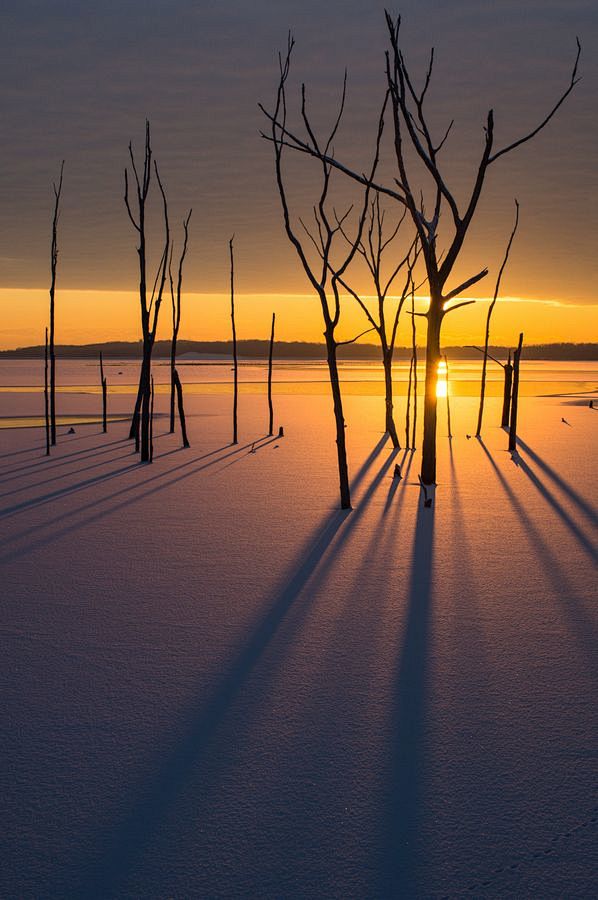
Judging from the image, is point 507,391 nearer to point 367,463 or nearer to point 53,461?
point 367,463

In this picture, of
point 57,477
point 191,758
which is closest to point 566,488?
point 57,477

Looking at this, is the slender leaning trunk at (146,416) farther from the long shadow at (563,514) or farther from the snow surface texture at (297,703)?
the long shadow at (563,514)

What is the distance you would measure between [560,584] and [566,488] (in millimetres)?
4285

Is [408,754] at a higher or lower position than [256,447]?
lower

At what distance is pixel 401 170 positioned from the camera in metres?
8.96

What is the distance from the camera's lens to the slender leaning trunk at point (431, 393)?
9.09m

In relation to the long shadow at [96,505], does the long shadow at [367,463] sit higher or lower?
higher

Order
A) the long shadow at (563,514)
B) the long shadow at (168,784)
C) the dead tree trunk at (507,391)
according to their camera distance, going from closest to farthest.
A: 1. the long shadow at (168,784)
2. the long shadow at (563,514)
3. the dead tree trunk at (507,391)

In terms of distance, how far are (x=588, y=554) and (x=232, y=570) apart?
8.52 ft

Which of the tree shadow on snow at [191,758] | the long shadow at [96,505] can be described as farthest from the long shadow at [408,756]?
the long shadow at [96,505]

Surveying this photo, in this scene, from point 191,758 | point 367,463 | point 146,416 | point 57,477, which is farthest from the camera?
point 367,463

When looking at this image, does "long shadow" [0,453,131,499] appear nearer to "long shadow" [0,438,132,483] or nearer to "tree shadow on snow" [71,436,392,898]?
"long shadow" [0,438,132,483]

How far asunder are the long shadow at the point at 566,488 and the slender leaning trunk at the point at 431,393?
4.78 ft

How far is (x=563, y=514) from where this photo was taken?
25.5ft
